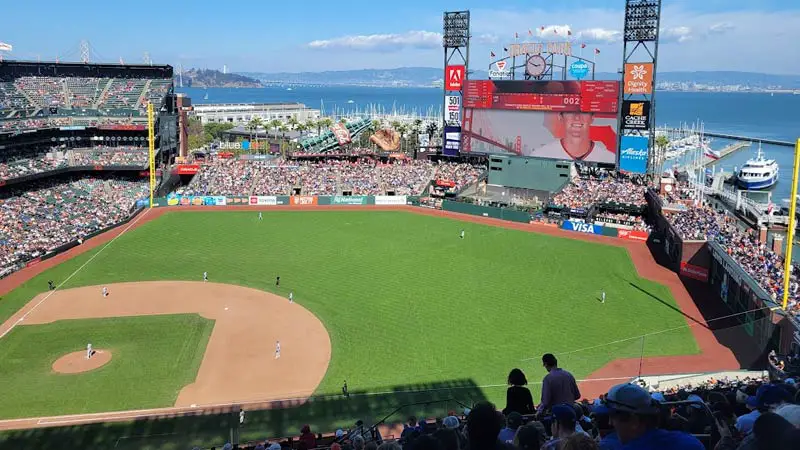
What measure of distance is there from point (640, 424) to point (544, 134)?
50352 mm

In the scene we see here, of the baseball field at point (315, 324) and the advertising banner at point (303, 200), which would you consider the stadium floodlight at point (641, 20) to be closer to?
the baseball field at point (315, 324)

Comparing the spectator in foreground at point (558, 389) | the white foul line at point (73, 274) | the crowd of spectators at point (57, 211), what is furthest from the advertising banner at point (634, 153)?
the spectator in foreground at point (558, 389)

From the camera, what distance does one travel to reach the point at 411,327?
88.9 feet

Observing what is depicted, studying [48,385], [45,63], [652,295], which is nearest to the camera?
[48,385]

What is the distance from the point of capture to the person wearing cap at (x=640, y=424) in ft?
13.4

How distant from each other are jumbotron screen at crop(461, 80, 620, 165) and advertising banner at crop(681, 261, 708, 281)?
1611 cm

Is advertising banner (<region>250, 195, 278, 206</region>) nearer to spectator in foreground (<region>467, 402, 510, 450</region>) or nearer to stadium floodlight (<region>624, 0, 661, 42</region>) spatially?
stadium floodlight (<region>624, 0, 661, 42</region>)

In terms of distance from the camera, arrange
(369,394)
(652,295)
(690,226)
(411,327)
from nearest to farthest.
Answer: (369,394) → (411,327) → (652,295) → (690,226)

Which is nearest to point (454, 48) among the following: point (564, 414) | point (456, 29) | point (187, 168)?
point (456, 29)

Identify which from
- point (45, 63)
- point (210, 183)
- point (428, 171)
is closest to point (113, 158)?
point (210, 183)

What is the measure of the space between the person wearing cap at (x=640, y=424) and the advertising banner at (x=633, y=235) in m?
42.4

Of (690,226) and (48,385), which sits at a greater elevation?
(690,226)

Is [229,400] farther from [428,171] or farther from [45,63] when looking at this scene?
[45,63]

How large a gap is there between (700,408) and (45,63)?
7716cm
